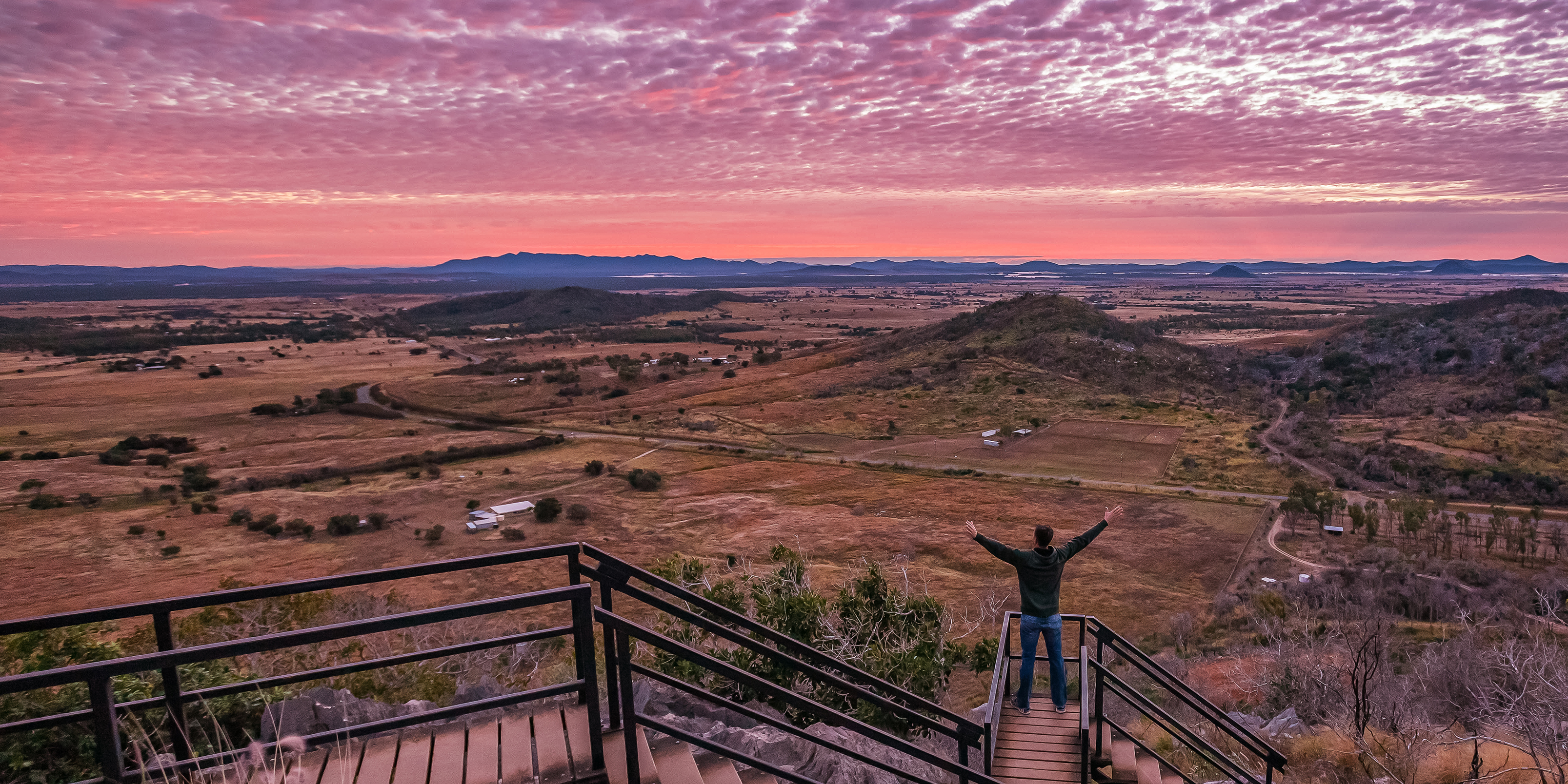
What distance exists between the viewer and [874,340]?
113 metres

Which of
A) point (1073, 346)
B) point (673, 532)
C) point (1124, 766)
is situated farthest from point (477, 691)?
point (1073, 346)

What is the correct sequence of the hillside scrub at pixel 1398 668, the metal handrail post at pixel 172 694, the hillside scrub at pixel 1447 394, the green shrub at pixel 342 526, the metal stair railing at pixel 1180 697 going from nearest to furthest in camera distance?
the metal handrail post at pixel 172 694 < the metal stair railing at pixel 1180 697 < the hillside scrub at pixel 1398 668 < the green shrub at pixel 342 526 < the hillside scrub at pixel 1447 394

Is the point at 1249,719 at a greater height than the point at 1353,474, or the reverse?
the point at 1249,719

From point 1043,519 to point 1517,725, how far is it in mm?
33090

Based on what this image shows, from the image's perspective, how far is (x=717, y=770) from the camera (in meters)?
5.35

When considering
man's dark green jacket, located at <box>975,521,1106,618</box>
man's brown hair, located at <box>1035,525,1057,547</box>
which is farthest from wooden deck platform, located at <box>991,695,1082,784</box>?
man's brown hair, located at <box>1035,525,1057,547</box>

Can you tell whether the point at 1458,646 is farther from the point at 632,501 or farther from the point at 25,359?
the point at 25,359

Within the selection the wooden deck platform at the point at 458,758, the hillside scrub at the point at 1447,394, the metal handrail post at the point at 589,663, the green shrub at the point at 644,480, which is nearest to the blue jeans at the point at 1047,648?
the wooden deck platform at the point at 458,758

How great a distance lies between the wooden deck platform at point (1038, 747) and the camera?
8.27m

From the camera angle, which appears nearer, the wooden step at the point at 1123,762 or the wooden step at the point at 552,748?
the wooden step at the point at 552,748

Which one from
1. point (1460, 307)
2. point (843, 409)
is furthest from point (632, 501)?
point (1460, 307)

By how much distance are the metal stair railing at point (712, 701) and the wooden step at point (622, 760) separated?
0.18ft

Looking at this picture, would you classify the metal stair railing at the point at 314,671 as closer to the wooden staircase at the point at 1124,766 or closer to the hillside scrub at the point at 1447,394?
the wooden staircase at the point at 1124,766

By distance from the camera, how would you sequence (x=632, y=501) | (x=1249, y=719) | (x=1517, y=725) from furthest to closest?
(x=632, y=501), (x=1249, y=719), (x=1517, y=725)
